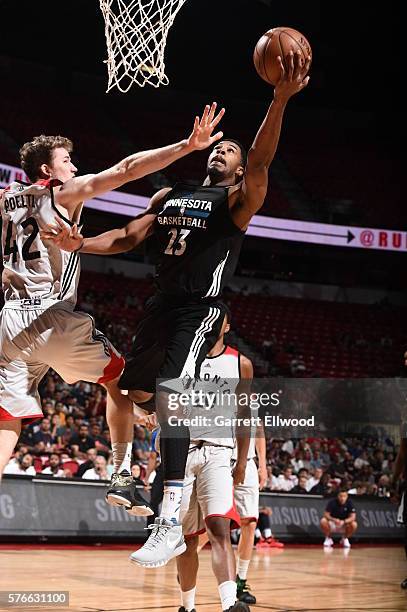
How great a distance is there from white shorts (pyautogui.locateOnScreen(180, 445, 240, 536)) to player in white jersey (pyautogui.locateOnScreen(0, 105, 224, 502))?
2.40ft

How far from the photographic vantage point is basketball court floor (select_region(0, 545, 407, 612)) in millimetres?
6941

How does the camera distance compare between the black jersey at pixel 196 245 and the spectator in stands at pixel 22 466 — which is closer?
the black jersey at pixel 196 245

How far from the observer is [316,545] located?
49.0 feet

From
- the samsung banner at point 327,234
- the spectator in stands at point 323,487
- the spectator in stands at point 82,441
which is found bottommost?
the spectator in stands at point 323,487

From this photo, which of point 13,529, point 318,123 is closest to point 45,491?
point 13,529

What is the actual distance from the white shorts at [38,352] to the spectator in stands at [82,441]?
755 cm

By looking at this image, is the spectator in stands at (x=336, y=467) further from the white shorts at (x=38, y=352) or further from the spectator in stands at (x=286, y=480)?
the white shorts at (x=38, y=352)

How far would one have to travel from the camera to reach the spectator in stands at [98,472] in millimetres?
11773

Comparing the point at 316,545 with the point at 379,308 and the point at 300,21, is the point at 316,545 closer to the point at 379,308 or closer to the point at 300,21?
the point at 379,308

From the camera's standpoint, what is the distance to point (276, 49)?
4652 mm

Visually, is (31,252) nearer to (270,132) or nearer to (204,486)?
(270,132)

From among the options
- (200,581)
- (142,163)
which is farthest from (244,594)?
(142,163)

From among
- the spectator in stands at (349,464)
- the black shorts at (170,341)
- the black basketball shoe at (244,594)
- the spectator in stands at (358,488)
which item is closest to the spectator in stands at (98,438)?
the spectator in stands at (349,464)

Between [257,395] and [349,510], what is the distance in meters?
8.78
